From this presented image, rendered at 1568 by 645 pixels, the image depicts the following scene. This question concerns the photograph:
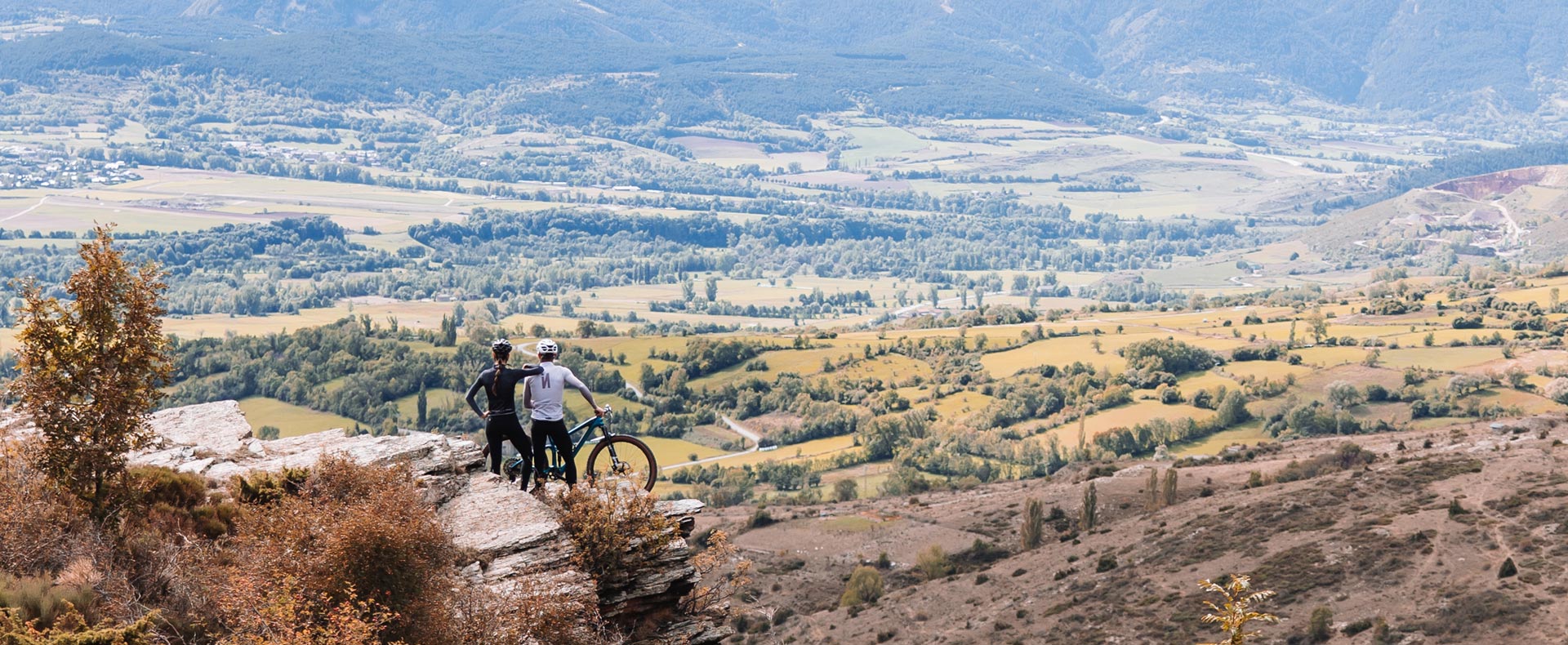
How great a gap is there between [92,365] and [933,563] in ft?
183

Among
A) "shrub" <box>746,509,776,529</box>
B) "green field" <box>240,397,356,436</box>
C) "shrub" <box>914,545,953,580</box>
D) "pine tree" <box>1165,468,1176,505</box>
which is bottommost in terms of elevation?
"green field" <box>240,397,356,436</box>

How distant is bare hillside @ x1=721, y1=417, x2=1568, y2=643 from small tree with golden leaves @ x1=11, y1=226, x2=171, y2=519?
140ft

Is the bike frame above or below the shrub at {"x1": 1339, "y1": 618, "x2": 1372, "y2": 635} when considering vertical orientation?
→ above

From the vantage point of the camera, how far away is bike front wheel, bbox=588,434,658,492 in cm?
2217

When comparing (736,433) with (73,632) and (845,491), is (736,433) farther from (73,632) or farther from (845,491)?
(73,632)

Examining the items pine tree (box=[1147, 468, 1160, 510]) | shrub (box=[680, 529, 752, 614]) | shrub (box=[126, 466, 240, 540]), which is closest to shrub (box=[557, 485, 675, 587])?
shrub (box=[680, 529, 752, 614])

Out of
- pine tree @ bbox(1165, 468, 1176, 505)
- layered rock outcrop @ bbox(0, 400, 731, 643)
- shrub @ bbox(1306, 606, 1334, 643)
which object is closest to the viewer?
layered rock outcrop @ bbox(0, 400, 731, 643)

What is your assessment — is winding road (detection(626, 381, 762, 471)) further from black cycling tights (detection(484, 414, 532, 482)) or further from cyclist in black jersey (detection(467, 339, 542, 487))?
cyclist in black jersey (detection(467, 339, 542, 487))

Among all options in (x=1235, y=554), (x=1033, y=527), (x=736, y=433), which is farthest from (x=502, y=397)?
(x=736, y=433)

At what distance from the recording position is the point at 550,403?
21.6 m

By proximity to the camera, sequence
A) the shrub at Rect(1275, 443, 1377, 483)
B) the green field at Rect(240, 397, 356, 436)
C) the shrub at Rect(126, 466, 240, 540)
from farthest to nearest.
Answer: the green field at Rect(240, 397, 356, 436) → the shrub at Rect(1275, 443, 1377, 483) → the shrub at Rect(126, 466, 240, 540)

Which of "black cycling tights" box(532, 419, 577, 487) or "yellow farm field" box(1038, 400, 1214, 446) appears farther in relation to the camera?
"yellow farm field" box(1038, 400, 1214, 446)

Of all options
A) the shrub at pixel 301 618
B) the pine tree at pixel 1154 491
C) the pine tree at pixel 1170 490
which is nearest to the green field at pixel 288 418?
the pine tree at pixel 1154 491

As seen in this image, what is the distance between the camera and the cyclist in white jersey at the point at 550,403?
70.4 feet
